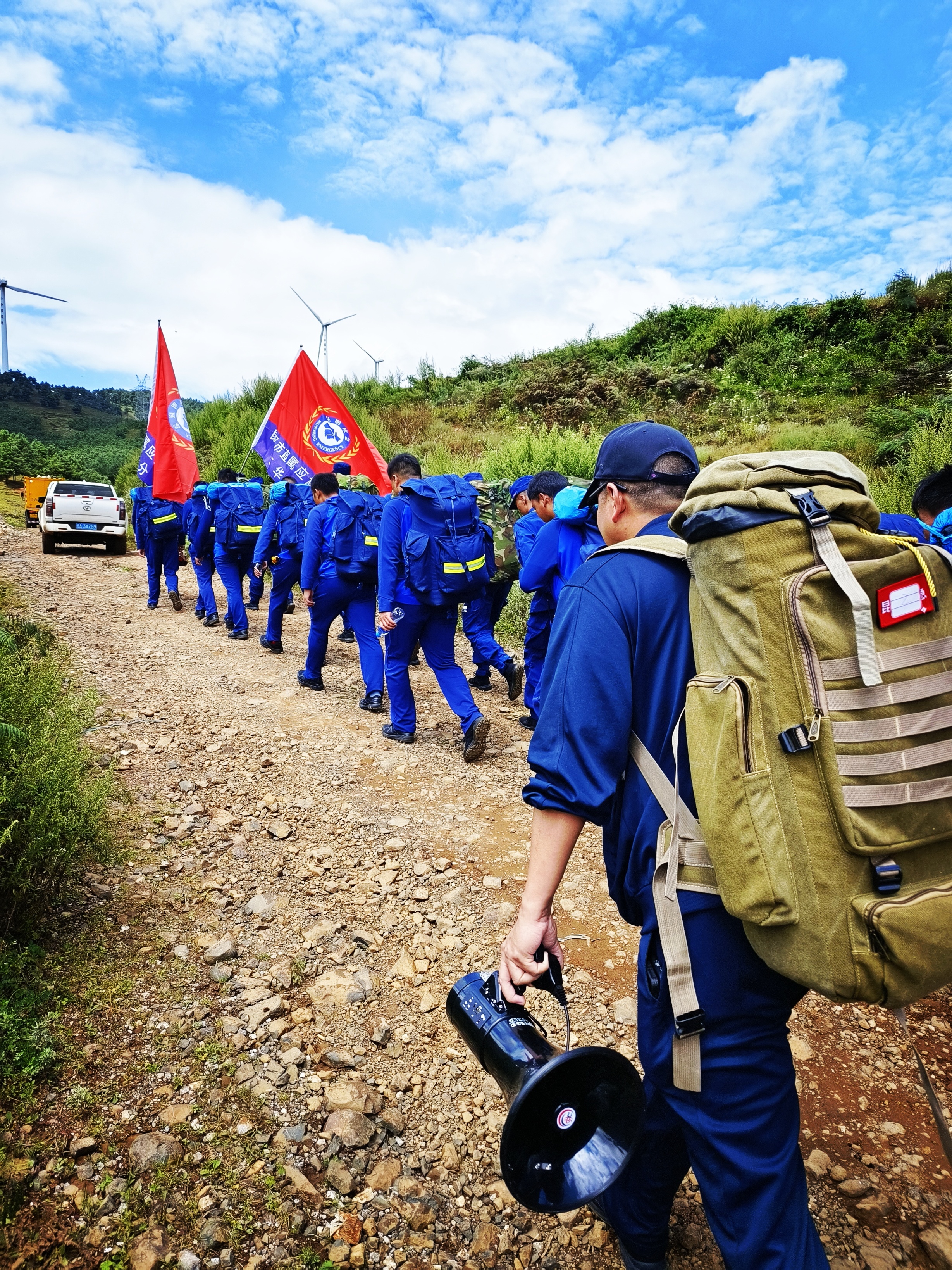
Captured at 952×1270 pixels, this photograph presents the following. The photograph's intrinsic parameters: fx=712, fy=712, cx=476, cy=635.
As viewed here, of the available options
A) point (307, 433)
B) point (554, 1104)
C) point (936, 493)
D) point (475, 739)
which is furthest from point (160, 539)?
point (554, 1104)

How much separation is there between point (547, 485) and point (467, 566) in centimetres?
89

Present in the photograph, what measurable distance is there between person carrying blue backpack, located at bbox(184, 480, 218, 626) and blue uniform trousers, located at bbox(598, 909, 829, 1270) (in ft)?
31.7

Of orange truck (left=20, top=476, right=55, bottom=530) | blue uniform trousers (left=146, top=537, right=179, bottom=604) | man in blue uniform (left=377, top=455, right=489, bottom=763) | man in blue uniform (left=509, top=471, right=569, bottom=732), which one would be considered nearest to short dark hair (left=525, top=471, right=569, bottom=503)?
man in blue uniform (left=509, top=471, right=569, bottom=732)

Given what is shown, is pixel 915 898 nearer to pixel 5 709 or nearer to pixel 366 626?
pixel 5 709

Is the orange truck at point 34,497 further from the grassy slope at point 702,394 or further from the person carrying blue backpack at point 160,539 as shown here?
the person carrying blue backpack at point 160,539

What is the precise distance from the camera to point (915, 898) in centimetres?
118

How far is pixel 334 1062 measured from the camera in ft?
8.34

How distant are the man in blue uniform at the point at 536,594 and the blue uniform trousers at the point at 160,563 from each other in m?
6.70

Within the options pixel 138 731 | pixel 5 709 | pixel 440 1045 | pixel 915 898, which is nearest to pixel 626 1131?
pixel 915 898

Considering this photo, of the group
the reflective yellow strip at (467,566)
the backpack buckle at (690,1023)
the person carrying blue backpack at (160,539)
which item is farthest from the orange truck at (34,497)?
the backpack buckle at (690,1023)

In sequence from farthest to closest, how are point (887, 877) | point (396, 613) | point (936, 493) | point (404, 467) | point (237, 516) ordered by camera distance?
point (237, 516) < point (404, 467) < point (396, 613) < point (936, 493) < point (887, 877)

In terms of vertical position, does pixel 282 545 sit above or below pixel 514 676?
above

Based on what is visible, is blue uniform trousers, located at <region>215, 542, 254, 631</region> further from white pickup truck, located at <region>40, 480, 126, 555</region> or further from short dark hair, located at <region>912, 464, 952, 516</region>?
white pickup truck, located at <region>40, 480, 126, 555</region>

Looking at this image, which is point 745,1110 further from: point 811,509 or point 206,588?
point 206,588
